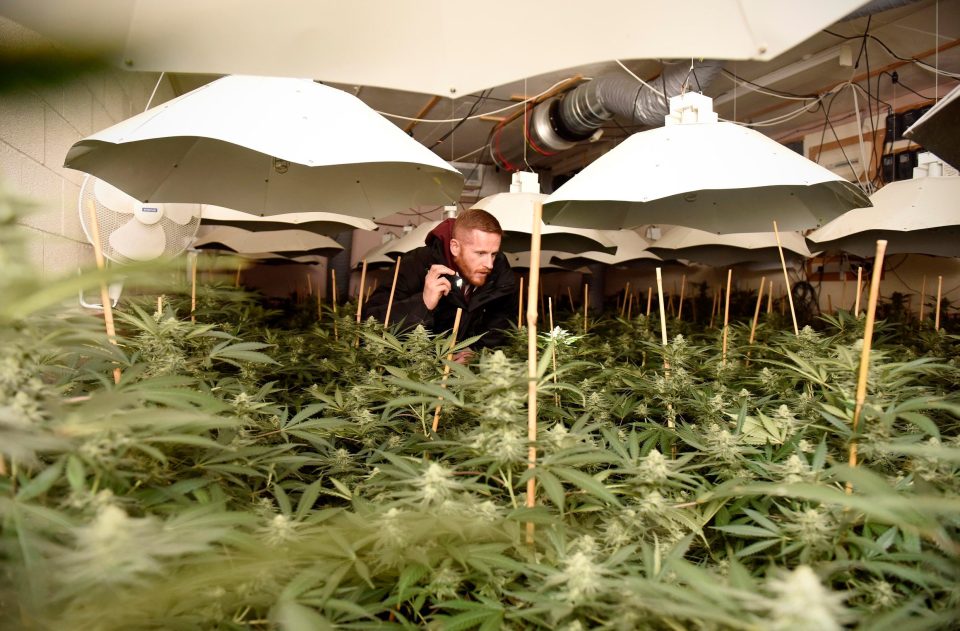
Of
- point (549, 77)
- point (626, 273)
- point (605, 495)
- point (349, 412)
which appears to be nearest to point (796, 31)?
point (605, 495)

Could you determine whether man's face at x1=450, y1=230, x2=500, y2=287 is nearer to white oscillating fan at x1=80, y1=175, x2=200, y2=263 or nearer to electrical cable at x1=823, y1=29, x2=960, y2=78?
white oscillating fan at x1=80, y1=175, x2=200, y2=263

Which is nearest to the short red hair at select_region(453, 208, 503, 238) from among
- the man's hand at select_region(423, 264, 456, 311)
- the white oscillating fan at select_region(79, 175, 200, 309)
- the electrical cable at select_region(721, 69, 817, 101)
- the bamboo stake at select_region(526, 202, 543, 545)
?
the man's hand at select_region(423, 264, 456, 311)

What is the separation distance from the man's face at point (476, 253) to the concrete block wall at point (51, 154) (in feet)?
4.72

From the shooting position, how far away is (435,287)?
2.75m

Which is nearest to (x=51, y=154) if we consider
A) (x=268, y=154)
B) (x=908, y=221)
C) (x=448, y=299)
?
(x=268, y=154)

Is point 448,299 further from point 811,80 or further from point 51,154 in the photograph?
point 811,80

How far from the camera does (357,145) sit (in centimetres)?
138

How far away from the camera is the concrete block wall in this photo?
0.71ft

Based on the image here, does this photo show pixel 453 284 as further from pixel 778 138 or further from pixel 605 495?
pixel 778 138

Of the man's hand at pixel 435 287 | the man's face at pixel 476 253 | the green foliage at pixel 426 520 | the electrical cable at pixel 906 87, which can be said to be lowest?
the green foliage at pixel 426 520

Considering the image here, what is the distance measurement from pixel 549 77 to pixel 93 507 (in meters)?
5.38

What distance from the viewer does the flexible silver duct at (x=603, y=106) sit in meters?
4.44

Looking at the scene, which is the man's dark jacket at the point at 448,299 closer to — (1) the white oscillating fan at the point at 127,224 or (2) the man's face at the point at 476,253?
(2) the man's face at the point at 476,253

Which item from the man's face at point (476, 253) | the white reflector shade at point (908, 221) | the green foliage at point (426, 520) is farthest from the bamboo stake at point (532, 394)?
the white reflector shade at point (908, 221)
